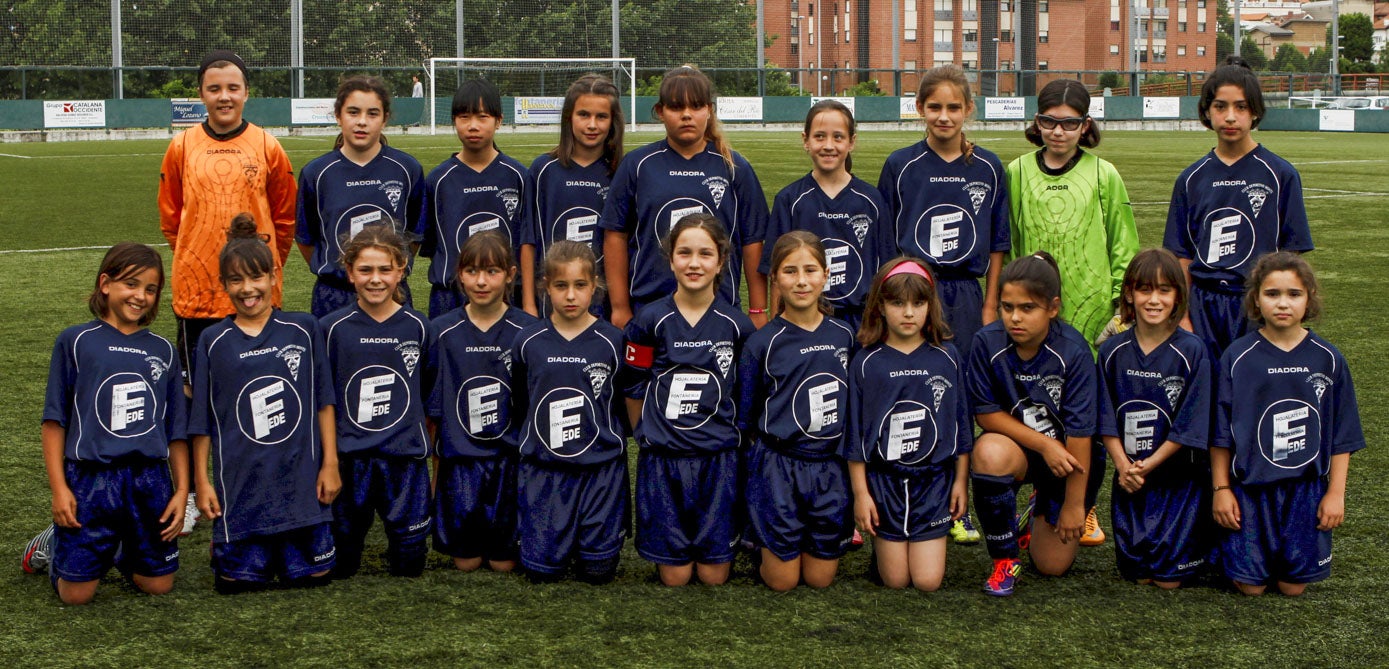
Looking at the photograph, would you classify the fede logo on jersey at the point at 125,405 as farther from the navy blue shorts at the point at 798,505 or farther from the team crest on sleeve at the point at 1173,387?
the team crest on sleeve at the point at 1173,387

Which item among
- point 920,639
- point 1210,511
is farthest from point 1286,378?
point 920,639

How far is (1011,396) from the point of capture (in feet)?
14.0

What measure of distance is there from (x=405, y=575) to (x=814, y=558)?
1.25 metres

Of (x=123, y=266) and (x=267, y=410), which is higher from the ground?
(x=123, y=266)

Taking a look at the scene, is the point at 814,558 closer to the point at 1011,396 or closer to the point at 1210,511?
the point at 1011,396

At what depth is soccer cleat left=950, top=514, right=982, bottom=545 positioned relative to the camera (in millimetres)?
4629

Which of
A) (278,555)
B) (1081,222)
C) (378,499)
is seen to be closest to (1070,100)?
(1081,222)

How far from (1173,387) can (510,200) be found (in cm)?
236

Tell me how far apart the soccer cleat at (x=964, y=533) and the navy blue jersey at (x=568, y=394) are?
1.24 metres

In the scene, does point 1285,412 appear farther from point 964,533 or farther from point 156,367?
point 156,367

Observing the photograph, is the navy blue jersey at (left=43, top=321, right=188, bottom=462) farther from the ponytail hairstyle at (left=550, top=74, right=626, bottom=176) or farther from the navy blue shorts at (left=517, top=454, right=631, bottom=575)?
the ponytail hairstyle at (left=550, top=74, right=626, bottom=176)

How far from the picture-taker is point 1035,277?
4.10m

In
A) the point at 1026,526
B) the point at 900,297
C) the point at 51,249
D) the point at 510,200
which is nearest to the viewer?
the point at 900,297

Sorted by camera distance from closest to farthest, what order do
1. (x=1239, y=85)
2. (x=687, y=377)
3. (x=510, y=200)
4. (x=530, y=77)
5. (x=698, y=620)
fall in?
1. (x=698, y=620)
2. (x=687, y=377)
3. (x=1239, y=85)
4. (x=510, y=200)
5. (x=530, y=77)
